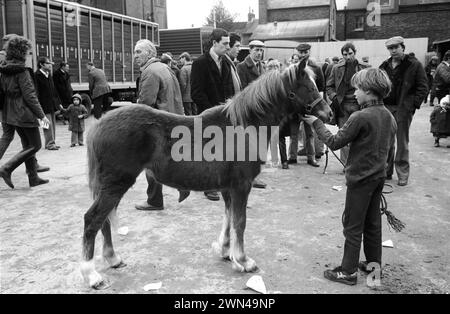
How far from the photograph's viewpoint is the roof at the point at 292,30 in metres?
38.2

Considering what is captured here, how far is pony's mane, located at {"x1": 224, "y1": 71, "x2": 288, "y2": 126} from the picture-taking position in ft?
11.2

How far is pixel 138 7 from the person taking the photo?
1224 inches

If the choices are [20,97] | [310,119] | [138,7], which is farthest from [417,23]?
[310,119]

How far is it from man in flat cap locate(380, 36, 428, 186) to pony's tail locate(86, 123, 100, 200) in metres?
4.65

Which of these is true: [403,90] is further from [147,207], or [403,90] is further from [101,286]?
[101,286]

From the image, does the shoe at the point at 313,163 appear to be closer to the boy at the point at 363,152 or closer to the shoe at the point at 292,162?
the shoe at the point at 292,162

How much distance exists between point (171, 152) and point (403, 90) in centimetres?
443

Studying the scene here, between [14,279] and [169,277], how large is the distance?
1320 mm

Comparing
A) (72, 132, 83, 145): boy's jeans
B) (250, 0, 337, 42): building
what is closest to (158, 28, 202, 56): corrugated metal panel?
(72, 132, 83, 145): boy's jeans

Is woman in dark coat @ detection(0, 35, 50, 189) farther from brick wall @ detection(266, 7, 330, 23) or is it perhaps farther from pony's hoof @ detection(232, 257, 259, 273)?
brick wall @ detection(266, 7, 330, 23)

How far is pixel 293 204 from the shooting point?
5445 millimetres

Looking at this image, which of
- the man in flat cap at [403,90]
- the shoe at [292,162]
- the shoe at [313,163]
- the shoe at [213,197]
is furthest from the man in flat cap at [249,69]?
the shoe at [213,197]
